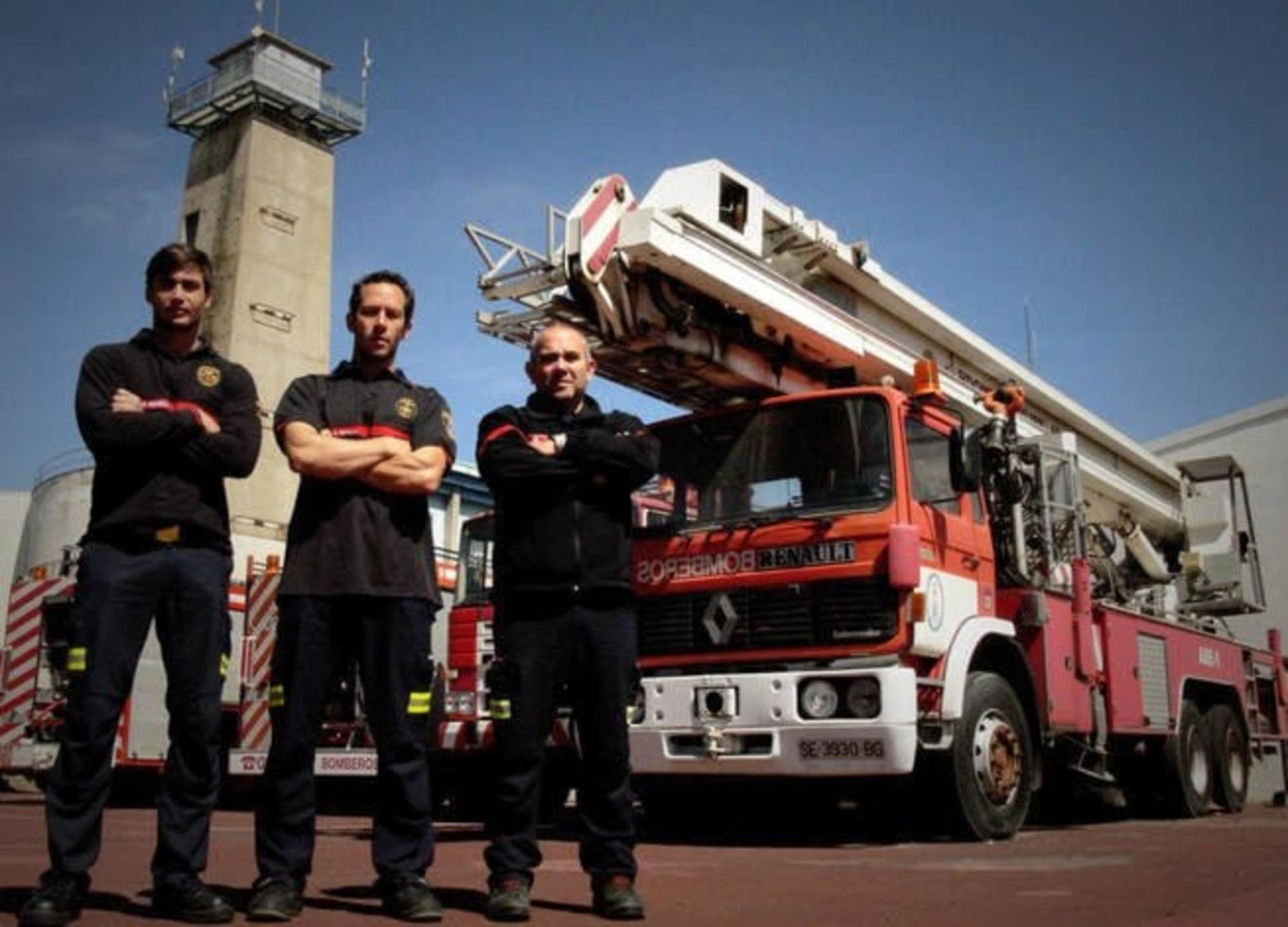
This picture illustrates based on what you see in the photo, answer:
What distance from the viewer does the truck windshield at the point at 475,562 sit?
969 centimetres

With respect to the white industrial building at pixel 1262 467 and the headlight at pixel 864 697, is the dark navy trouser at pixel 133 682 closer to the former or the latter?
the headlight at pixel 864 697

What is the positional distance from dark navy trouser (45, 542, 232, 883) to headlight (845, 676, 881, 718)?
11.3 feet

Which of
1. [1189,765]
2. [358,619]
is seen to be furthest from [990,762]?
[358,619]

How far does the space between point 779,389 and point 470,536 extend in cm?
345

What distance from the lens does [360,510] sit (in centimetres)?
356

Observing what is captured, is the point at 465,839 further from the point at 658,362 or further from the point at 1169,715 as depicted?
the point at 1169,715

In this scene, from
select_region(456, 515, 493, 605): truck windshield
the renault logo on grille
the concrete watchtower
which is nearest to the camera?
the renault logo on grille

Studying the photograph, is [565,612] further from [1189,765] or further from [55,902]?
[1189,765]

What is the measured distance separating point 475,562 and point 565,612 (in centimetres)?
627

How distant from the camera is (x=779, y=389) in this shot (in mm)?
7750

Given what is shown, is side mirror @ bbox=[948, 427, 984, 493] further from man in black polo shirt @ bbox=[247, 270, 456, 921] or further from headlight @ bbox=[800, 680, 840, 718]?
man in black polo shirt @ bbox=[247, 270, 456, 921]

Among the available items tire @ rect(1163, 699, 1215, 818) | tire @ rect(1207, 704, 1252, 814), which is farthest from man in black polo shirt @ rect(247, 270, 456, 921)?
tire @ rect(1207, 704, 1252, 814)

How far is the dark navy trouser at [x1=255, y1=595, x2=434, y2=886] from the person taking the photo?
11.2 ft

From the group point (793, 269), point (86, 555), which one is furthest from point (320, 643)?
point (793, 269)
